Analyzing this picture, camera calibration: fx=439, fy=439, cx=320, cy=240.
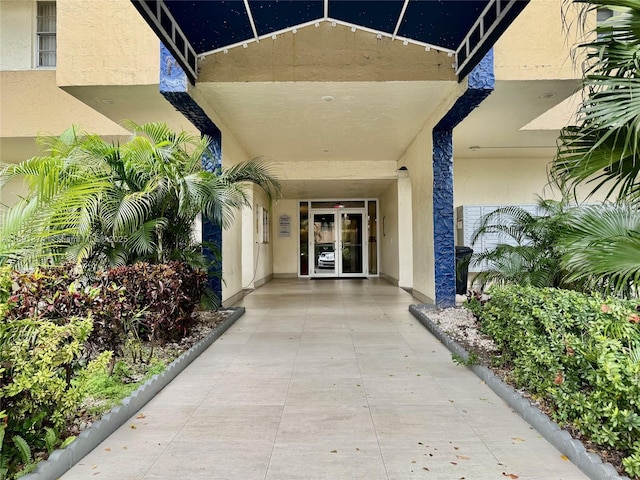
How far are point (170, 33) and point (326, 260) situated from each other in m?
10.2

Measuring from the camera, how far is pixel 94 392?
3.06 meters

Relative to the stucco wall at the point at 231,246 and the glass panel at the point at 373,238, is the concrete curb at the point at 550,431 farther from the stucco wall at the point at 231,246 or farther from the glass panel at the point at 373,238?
the glass panel at the point at 373,238

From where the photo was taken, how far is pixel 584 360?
238 centimetres

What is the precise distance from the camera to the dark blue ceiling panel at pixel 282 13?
4.85m

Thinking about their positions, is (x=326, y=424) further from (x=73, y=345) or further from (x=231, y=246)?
(x=231, y=246)

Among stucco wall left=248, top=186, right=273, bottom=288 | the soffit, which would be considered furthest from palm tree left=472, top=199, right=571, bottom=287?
stucco wall left=248, top=186, right=273, bottom=288

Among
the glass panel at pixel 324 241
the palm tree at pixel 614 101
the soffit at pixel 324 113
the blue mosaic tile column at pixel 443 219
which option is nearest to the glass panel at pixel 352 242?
the glass panel at pixel 324 241

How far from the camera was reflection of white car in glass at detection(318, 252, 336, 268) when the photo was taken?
47.4 ft

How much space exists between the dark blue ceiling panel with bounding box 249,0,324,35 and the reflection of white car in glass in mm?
9618

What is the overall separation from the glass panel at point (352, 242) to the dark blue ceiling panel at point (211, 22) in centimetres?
936

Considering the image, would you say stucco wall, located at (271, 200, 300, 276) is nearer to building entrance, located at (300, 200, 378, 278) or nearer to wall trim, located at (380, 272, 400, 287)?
building entrance, located at (300, 200, 378, 278)

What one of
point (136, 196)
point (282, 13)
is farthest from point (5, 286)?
point (282, 13)

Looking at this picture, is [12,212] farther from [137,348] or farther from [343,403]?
[343,403]

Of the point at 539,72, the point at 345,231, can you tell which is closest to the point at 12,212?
the point at 539,72
